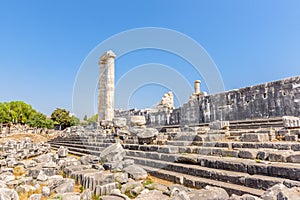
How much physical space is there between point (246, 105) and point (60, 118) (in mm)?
44516

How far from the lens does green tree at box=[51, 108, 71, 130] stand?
47875mm

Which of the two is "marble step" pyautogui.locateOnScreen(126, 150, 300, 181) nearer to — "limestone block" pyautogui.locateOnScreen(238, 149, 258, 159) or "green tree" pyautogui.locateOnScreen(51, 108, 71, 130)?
"limestone block" pyautogui.locateOnScreen(238, 149, 258, 159)

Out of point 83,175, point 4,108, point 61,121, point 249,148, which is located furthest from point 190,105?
point 4,108

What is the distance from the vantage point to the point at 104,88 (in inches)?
895

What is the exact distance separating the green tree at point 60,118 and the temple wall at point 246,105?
38.7 metres

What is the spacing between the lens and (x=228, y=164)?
4.90 m

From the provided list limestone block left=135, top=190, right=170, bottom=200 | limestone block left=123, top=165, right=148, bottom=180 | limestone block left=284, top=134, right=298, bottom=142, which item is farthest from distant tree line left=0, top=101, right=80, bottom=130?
limestone block left=284, top=134, right=298, bottom=142

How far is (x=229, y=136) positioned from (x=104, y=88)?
56.4ft

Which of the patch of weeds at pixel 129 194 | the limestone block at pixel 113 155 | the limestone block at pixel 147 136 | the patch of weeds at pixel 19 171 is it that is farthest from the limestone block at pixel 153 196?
the patch of weeds at pixel 19 171

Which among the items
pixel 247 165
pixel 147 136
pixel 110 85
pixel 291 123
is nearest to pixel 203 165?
pixel 247 165

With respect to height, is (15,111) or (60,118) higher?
(15,111)

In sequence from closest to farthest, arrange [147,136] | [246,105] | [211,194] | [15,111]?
[211,194], [147,136], [246,105], [15,111]

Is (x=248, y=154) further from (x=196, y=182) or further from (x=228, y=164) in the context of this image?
(x=196, y=182)

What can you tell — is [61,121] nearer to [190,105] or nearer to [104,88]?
[104,88]
